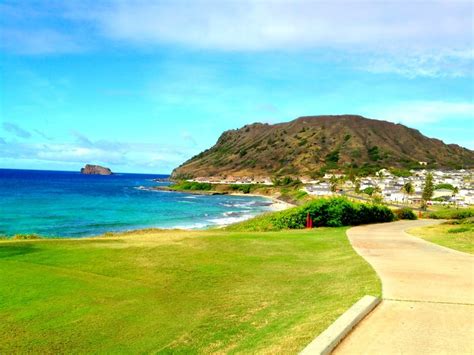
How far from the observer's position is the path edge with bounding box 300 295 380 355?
630 centimetres

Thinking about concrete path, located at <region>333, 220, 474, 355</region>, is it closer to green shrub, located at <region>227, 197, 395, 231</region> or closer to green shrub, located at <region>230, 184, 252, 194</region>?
green shrub, located at <region>227, 197, 395, 231</region>

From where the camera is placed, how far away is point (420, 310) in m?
8.41

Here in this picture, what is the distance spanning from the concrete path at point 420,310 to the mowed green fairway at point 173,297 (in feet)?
2.22

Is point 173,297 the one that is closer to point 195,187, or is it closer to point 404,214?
point 404,214

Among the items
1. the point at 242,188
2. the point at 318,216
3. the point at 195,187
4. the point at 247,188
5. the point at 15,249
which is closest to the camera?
the point at 15,249

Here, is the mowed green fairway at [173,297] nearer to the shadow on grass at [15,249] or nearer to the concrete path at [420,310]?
the shadow on grass at [15,249]

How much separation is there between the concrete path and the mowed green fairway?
0.68m

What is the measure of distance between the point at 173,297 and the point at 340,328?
5436mm

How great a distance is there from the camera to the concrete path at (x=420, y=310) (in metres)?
6.59

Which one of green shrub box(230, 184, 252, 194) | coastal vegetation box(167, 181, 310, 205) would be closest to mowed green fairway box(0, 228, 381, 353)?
coastal vegetation box(167, 181, 310, 205)

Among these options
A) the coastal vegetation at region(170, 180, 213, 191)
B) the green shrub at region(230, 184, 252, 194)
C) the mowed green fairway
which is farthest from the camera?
the coastal vegetation at region(170, 180, 213, 191)

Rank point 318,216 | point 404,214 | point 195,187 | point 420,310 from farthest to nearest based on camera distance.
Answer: point 195,187 < point 404,214 < point 318,216 < point 420,310

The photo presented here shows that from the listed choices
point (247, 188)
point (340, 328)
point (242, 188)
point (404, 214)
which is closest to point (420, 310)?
point (340, 328)

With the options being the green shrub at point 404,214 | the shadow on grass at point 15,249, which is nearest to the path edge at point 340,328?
the shadow on grass at point 15,249
